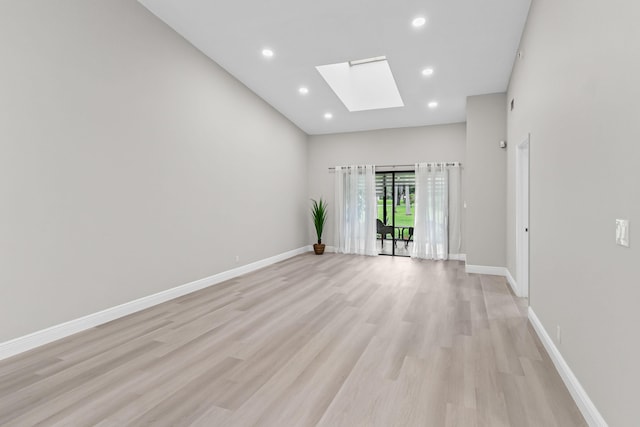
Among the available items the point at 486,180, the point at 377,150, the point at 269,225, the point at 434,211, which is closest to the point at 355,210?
the point at 377,150

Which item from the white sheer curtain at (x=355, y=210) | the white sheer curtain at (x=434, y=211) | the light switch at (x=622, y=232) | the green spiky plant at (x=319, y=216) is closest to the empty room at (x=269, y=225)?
the light switch at (x=622, y=232)

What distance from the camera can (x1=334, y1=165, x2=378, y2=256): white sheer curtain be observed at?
7.28 meters

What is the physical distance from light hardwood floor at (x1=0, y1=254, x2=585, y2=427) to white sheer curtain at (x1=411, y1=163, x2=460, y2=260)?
2.94 m

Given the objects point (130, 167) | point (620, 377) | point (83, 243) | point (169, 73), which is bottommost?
point (620, 377)

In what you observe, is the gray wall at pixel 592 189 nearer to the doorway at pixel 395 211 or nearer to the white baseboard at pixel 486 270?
the white baseboard at pixel 486 270

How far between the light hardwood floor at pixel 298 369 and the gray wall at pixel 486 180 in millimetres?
1656

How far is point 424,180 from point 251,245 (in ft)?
13.2

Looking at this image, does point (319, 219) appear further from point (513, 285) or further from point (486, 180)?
point (513, 285)

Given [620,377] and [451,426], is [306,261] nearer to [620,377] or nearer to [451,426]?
[451,426]

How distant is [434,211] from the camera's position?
22.1ft

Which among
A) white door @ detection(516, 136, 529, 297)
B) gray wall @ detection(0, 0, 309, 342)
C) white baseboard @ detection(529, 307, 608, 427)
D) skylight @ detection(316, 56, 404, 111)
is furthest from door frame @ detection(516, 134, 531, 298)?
gray wall @ detection(0, 0, 309, 342)

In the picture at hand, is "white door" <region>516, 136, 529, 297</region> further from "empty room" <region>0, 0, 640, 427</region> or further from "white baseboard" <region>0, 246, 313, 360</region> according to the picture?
"white baseboard" <region>0, 246, 313, 360</region>

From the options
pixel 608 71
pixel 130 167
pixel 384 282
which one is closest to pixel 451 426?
pixel 608 71

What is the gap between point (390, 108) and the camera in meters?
5.94
